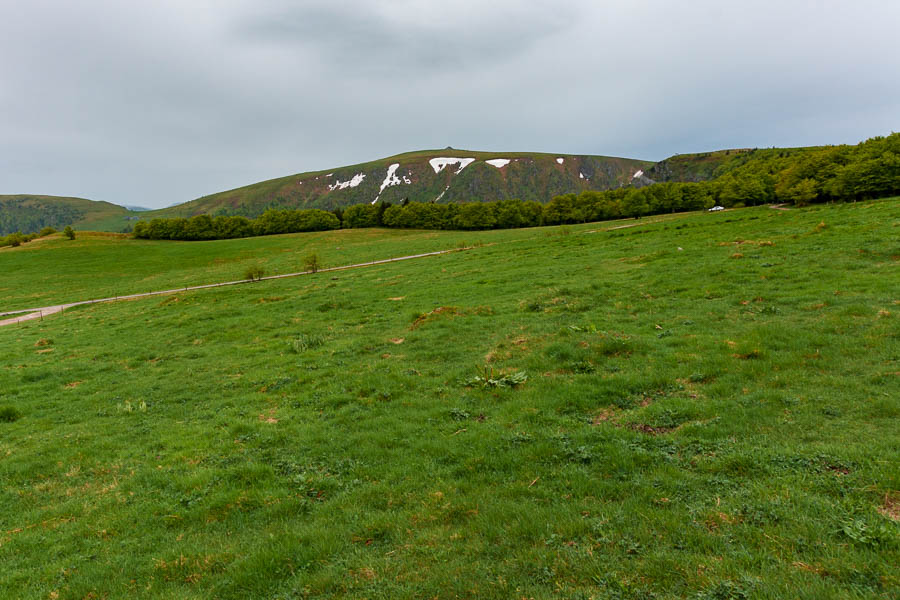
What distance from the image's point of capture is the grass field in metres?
4.78

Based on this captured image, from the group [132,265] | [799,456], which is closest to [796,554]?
[799,456]

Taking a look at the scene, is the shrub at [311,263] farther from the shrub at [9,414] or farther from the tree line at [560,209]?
the tree line at [560,209]

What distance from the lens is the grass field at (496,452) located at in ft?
15.7

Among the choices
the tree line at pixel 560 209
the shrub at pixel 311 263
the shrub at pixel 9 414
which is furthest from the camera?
the tree line at pixel 560 209

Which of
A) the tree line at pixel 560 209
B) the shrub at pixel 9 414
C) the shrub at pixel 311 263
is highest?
the tree line at pixel 560 209

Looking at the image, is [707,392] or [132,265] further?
[132,265]

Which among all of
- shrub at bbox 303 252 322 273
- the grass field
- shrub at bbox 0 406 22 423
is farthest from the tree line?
shrub at bbox 0 406 22 423

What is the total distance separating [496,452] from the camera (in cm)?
755

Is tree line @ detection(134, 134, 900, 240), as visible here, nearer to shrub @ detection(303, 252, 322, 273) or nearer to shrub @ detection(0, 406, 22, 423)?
shrub @ detection(303, 252, 322, 273)

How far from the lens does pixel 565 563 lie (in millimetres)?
4684

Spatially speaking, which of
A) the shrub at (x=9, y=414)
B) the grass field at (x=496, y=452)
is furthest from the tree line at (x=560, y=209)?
the shrub at (x=9, y=414)

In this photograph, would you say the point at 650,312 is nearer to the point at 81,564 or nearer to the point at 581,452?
the point at 581,452

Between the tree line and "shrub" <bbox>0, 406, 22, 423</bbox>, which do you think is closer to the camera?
"shrub" <bbox>0, 406, 22, 423</bbox>

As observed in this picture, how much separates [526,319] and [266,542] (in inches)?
495
